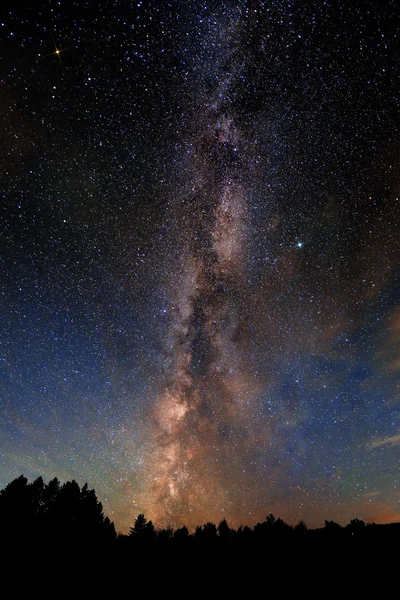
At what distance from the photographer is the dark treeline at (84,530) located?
23938 mm

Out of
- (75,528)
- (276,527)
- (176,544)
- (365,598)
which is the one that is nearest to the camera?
(365,598)

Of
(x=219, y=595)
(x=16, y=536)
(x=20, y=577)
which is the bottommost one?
(x=219, y=595)

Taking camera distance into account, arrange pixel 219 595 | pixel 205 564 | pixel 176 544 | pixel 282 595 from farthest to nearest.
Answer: pixel 176 544
pixel 205 564
pixel 219 595
pixel 282 595

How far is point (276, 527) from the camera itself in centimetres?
3575

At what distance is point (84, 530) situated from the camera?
29969mm

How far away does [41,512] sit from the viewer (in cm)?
3116

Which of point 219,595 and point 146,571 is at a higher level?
point 146,571

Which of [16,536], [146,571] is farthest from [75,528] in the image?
[146,571]

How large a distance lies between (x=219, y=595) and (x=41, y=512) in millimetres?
22292

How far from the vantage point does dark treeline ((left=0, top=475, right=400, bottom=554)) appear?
23.9 m

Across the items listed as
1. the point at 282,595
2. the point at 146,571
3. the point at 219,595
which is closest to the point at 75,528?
the point at 146,571

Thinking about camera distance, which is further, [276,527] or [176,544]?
[276,527]

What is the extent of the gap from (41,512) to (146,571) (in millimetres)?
14311

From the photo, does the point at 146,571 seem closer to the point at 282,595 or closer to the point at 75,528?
the point at 75,528
